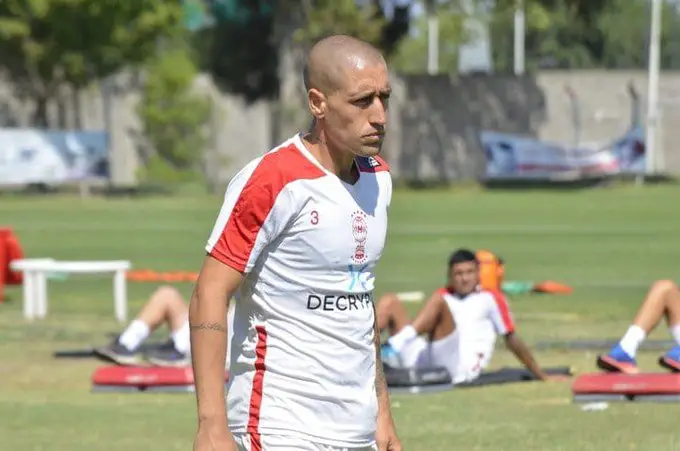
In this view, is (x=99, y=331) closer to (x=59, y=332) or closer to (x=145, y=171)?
(x=59, y=332)

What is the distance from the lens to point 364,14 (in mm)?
62719

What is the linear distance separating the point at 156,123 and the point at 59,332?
2029 inches

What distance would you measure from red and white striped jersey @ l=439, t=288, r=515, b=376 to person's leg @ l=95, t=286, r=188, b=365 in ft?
8.20

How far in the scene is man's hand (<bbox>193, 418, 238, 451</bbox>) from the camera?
196 inches

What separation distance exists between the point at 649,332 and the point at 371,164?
27.6 feet

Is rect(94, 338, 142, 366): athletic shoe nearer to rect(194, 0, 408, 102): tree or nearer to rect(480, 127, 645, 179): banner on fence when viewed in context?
Answer: rect(480, 127, 645, 179): banner on fence

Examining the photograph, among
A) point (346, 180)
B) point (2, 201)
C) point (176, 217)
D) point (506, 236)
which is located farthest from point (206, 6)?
point (346, 180)

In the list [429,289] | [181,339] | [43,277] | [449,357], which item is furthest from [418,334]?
[429,289]

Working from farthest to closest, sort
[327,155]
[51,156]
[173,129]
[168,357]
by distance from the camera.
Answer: [173,129]
[51,156]
[168,357]
[327,155]

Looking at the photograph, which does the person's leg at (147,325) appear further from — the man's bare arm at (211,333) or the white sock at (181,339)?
the man's bare arm at (211,333)

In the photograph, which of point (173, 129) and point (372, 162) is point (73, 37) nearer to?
point (173, 129)

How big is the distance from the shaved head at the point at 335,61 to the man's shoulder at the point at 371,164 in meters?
0.34

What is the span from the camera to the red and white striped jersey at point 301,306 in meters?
5.21

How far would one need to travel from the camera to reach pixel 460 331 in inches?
549
